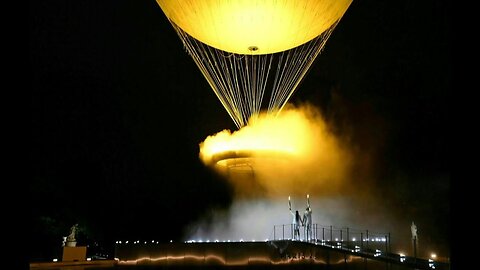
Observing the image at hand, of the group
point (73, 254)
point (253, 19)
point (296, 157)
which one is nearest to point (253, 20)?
point (253, 19)

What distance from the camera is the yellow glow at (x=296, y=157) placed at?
18.4 meters

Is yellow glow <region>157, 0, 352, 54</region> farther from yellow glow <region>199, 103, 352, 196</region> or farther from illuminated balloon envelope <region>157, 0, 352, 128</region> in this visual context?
yellow glow <region>199, 103, 352, 196</region>

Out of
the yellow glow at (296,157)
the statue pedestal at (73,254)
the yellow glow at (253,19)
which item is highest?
the yellow glow at (253,19)

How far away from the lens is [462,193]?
175cm

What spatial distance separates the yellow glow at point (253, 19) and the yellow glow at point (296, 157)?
565 centimetres

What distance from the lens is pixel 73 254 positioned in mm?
12797

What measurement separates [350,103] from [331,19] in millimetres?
8630

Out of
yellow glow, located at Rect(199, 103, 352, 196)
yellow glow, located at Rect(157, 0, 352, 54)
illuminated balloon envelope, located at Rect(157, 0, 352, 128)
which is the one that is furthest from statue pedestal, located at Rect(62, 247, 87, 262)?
yellow glow, located at Rect(157, 0, 352, 54)

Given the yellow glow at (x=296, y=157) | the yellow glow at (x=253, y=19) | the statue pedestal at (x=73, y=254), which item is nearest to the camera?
the yellow glow at (x=253, y=19)

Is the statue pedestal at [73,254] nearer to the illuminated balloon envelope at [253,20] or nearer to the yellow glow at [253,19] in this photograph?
the illuminated balloon envelope at [253,20]

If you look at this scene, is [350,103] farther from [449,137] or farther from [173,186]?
[449,137]

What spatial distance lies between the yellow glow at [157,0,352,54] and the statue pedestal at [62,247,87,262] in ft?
22.1

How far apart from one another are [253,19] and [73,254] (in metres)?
8.00

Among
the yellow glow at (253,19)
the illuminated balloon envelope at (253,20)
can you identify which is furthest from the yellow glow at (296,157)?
the yellow glow at (253,19)
